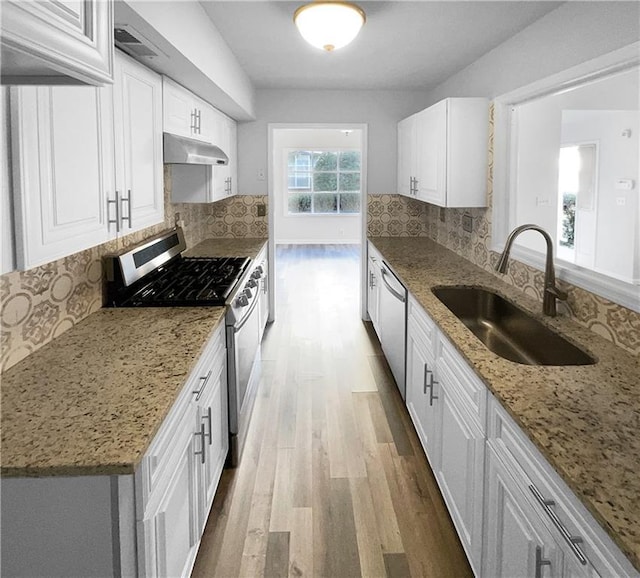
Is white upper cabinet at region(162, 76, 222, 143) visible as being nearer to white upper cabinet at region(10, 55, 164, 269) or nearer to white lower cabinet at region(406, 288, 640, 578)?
white upper cabinet at region(10, 55, 164, 269)

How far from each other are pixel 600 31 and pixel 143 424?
2357 mm

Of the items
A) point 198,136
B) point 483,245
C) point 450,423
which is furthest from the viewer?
point 483,245

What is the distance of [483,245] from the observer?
13.1 feet

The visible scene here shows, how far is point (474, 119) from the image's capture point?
3.85 meters

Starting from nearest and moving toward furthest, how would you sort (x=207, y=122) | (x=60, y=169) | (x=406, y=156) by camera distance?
(x=60, y=169) → (x=207, y=122) → (x=406, y=156)

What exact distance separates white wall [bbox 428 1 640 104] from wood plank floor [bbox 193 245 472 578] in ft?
6.93

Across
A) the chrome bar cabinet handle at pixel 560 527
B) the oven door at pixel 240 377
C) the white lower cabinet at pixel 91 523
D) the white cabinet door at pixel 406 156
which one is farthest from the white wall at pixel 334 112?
the chrome bar cabinet handle at pixel 560 527

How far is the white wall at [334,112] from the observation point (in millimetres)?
5594

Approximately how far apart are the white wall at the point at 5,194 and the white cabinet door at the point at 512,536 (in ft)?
4.78

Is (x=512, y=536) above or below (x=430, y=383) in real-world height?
below

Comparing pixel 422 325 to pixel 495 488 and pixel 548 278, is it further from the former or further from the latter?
pixel 495 488

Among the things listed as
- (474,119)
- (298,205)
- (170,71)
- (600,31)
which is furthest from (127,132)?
(298,205)

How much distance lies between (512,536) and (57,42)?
5.40 ft

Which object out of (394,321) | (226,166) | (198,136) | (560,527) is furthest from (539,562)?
(226,166)
